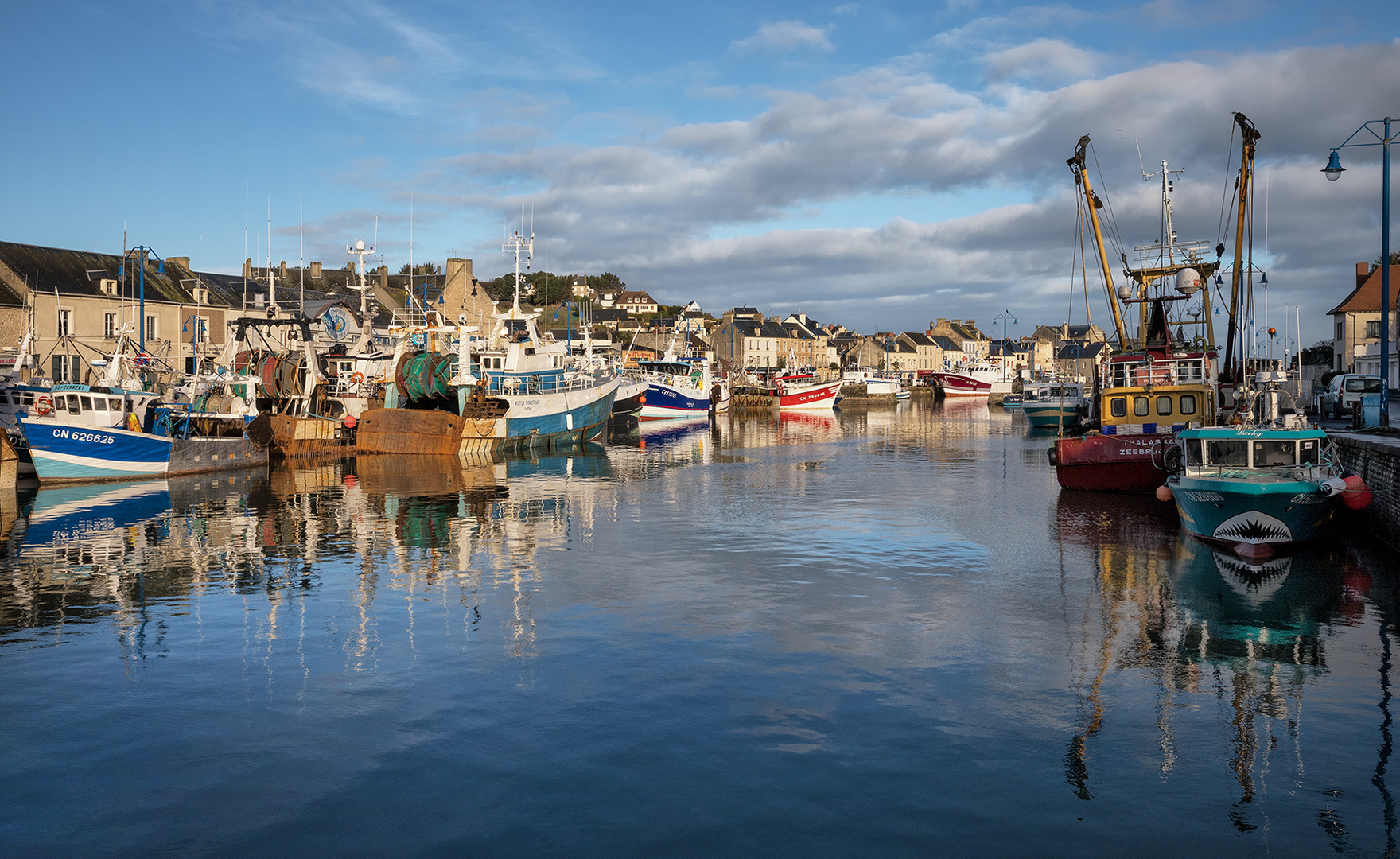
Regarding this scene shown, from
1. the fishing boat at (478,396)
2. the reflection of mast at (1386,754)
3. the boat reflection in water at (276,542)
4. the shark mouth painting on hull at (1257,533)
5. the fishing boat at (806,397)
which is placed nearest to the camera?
the reflection of mast at (1386,754)

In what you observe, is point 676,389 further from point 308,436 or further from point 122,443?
point 122,443

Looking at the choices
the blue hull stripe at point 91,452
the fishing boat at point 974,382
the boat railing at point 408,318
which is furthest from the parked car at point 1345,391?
the fishing boat at point 974,382

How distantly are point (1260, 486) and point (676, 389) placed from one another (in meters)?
62.0

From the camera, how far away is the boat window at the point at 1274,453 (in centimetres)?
2059

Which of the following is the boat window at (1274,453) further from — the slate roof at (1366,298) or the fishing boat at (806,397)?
the fishing boat at (806,397)

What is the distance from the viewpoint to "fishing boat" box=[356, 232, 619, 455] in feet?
146

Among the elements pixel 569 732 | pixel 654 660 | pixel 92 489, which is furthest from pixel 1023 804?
pixel 92 489

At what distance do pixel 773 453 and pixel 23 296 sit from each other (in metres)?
40.0

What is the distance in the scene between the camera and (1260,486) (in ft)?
63.5

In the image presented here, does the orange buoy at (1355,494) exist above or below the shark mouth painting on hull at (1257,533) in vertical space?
above

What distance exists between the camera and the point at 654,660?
1301 centimetres

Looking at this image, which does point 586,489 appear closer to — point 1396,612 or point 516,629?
point 516,629

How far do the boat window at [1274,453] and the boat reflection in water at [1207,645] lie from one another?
1.96 m

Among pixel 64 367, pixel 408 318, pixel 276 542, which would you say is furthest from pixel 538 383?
pixel 276 542
